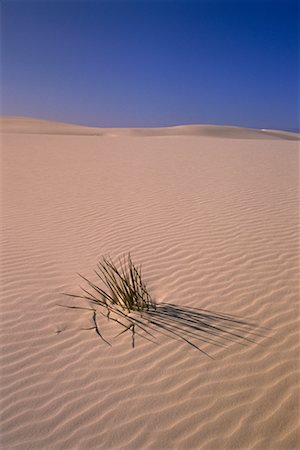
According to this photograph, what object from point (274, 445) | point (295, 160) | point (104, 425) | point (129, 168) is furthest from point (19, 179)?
point (295, 160)

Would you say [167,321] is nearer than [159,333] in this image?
No

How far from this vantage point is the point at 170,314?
136 inches

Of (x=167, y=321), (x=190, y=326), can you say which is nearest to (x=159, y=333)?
(x=167, y=321)

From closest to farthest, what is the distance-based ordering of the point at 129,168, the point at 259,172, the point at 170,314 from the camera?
the point at 170,314
the point at 259,172
the point at 129,168

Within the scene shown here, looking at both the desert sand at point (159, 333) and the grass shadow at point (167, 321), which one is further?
the grass shadow at point (167, 321)

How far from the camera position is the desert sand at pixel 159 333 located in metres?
2.39

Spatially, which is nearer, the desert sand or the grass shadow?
the desert sand

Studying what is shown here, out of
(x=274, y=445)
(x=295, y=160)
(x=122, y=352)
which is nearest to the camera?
(x=274, y=445)

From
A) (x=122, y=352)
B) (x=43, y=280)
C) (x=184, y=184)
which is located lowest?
(x=122, y=352)

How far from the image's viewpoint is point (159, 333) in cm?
321

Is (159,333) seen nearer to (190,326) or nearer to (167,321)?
(167,321)

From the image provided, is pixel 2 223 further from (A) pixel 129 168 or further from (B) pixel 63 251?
(A) pixel 129 168

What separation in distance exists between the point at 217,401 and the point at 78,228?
3.99 m

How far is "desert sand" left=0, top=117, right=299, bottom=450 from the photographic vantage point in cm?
239
